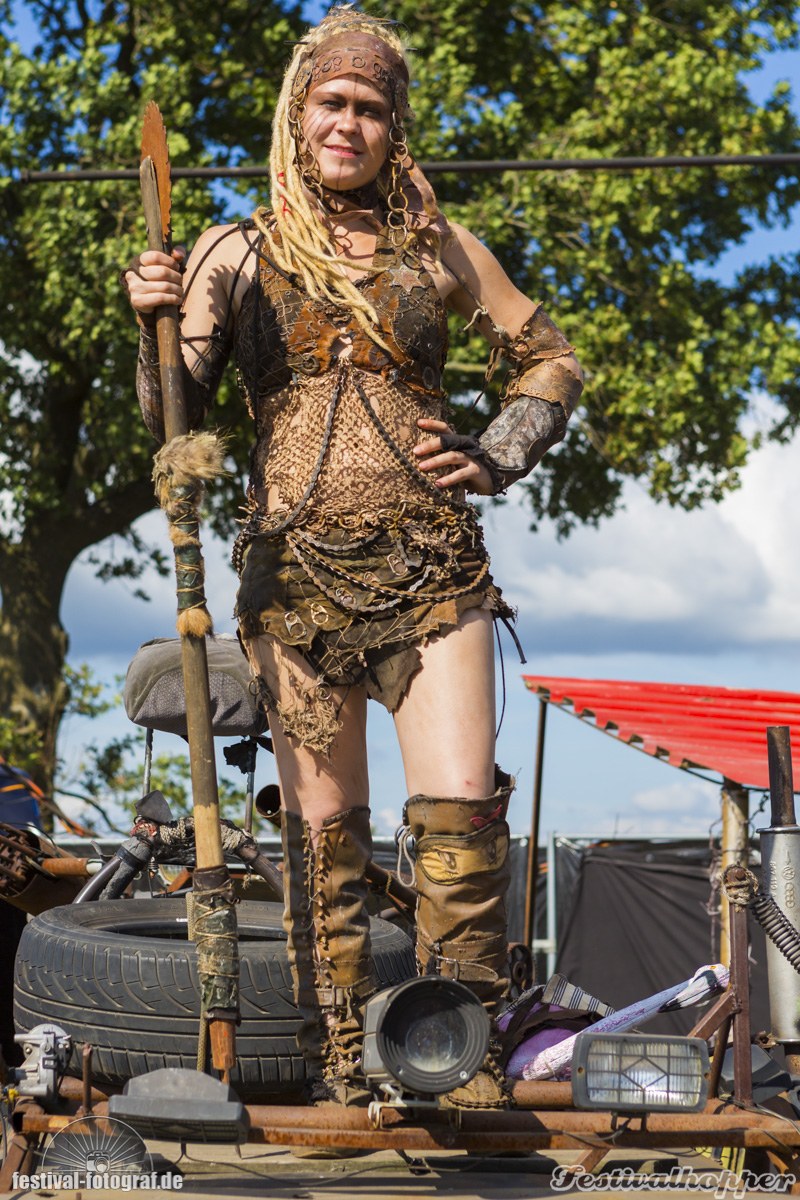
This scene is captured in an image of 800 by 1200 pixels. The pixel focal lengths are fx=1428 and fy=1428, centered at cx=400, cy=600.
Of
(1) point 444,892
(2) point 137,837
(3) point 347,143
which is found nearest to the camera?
(1) point 444,892

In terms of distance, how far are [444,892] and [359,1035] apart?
0.42 m

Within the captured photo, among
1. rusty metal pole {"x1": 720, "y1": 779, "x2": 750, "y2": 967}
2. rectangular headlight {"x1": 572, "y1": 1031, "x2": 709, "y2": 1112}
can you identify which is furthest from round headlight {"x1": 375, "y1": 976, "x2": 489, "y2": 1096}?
rusty metal pole {"x1": 720, "y1": 779, "x2": 750, "y2": 967}

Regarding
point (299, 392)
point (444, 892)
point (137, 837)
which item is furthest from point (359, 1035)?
point (137, 837)

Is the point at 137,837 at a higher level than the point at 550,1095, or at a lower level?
higher

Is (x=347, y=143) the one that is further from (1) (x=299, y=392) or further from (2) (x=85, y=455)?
(2) (x=85, y=455)

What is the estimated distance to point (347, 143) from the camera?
3.25 meters

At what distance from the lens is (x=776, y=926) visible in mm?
3346

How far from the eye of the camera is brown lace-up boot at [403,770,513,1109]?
2.94 metres

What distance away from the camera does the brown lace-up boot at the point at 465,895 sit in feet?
9.64

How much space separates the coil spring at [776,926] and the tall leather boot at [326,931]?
2.94 ft

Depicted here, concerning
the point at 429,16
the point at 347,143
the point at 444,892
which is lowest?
the point at 444,892

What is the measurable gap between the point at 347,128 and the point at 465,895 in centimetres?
172

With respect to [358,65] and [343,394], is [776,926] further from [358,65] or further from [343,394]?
[358,65]

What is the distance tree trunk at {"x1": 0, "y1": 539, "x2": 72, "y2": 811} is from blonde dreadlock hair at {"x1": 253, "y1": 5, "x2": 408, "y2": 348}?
12.9 metres
